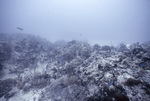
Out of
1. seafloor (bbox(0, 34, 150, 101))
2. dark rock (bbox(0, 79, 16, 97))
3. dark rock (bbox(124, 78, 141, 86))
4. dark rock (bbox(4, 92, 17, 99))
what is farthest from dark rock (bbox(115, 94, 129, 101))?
dark rock (bbox(0, 79, 16, 97))

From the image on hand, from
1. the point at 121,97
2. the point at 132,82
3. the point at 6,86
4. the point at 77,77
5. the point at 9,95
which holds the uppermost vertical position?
the point at 132,82

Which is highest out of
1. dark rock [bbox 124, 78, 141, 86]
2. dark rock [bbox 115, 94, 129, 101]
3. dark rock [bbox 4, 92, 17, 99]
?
dark rock [bbox 124, 78, 141, 86]

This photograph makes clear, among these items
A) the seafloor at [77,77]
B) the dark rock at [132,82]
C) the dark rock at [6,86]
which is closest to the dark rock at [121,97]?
the seafloor at [77,77]

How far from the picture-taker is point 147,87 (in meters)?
3.04

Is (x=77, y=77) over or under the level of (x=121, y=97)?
under

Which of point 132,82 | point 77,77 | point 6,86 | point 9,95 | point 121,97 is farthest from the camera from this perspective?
point 6,86

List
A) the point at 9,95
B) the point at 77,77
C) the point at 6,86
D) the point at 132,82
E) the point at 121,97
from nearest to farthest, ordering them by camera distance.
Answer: the point at 121,97 → the point at 132,82 → the point at 77,77 → the point at 9,95 → the point at 6,86

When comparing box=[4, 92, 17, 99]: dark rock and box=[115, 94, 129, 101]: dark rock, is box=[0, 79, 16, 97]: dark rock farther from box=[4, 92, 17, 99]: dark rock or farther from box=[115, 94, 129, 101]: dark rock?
box=[115, 94, 129, 101]: dark rock

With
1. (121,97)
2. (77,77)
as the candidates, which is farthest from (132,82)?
(77,77)

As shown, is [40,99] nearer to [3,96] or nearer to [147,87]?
[3,96]

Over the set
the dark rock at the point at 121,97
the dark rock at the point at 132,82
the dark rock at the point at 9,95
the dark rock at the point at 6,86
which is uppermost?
the dark rock at the point at 132,82

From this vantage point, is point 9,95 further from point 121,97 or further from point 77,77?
point 121,97

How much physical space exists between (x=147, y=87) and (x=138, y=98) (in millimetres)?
796

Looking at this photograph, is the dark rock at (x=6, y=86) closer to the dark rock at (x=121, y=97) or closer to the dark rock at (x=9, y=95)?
the dark rock at (x=9, y=95)
